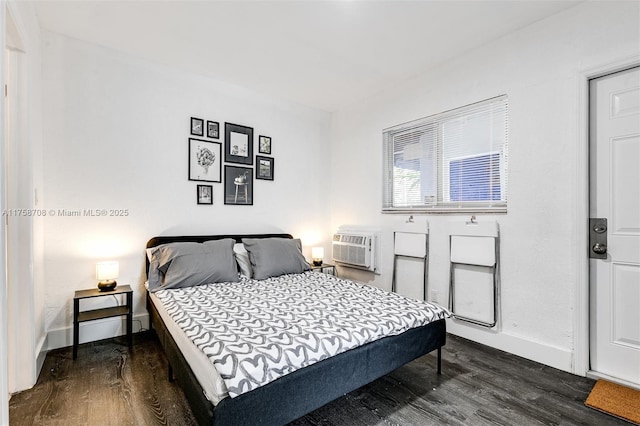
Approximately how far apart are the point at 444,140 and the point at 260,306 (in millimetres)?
2399

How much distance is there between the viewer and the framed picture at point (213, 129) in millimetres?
3479

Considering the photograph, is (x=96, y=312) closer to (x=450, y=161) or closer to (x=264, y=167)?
(x=264, y=167)

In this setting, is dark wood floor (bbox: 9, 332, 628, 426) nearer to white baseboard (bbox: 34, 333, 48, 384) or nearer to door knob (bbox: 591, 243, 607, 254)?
white baseboard (bbox: 34, 333, 48, 384)

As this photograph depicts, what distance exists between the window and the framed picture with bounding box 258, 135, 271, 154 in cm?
143

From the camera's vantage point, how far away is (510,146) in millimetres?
2672

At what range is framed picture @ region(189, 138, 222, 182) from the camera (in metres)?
3.38

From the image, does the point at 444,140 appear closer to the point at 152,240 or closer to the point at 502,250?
the point at 502,250

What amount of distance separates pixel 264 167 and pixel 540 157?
2.81 meters

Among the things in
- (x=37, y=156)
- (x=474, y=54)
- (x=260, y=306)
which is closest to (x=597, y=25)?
(x=474, y=54)

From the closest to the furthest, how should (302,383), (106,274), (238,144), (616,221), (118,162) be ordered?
(302,383), (616,221), (106,274), (118,162), (238,144)

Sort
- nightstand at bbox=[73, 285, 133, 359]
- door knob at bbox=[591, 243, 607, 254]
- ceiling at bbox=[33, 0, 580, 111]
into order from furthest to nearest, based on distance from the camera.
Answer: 1. nightstand at bbox=[73, 285, 133, 359]
2. ceiling at bbox=[33, 0, 580, 111]
3. door knob at bbox=[591, 243, 607, 254]

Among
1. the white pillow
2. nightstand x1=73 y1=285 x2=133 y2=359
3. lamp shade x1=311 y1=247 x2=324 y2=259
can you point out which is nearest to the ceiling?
the white pillow

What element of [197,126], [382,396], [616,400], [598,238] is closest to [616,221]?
[598,238]

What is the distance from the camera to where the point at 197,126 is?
3.40 m
